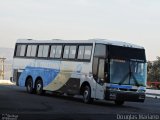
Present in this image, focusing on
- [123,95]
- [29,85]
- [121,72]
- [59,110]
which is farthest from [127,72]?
[29,85]

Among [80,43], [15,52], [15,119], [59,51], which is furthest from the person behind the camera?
[15,52]

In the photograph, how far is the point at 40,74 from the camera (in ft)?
99.6

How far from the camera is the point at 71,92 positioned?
2664 cm

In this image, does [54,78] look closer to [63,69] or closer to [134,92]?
[63,69]

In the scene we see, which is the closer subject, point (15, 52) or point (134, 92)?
point (134, 92)

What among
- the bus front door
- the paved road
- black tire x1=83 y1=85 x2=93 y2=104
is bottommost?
the paved road

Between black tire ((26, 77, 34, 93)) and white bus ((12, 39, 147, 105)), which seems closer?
white bus ((12, 39, 147, 105))

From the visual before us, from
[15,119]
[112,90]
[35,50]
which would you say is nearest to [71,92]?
[112,90]

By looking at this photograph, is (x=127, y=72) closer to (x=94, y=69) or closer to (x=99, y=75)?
(x=99, y=75)

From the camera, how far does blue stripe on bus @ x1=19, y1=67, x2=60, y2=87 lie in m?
29.0

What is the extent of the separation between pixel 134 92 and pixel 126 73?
39.1 inches

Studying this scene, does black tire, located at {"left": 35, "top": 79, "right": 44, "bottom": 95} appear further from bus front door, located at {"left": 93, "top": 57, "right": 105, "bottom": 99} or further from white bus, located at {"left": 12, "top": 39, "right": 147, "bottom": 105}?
bus front door, located at {"left": 93, "top": 57, "right": 105, "bottom": 99}

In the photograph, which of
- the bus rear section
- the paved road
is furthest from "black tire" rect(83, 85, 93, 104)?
the bus rear section

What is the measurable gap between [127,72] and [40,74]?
24.6 feet
